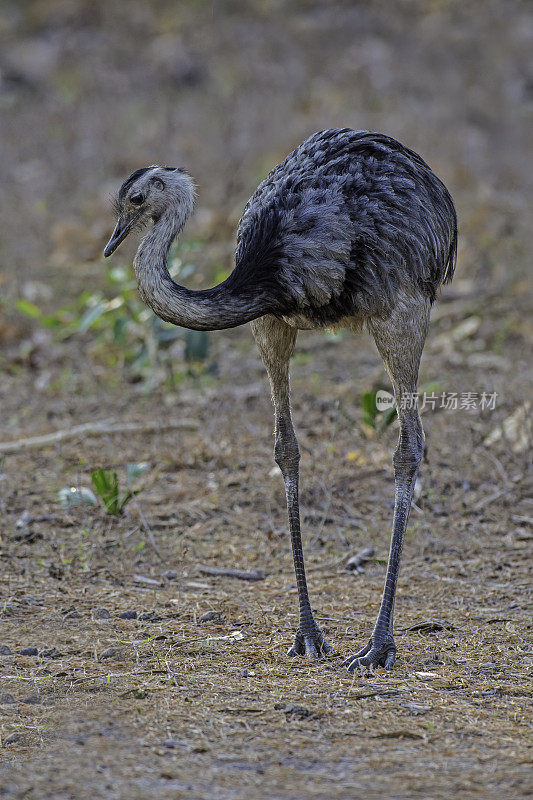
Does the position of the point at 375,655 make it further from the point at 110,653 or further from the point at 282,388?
the point at 282,388

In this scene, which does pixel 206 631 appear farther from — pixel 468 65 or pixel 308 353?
pixel 468 65

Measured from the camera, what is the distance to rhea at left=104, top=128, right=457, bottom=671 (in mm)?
4684

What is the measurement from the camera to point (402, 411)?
4.97 metres

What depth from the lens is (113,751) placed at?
371 cm

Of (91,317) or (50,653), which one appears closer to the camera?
(50,653)

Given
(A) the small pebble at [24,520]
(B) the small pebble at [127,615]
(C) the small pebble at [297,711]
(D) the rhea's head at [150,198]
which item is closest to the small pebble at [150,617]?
(B) the small pebble at [127,615]

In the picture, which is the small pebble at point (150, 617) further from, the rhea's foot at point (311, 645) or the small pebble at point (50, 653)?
the rhea's foot at point (311, 645)

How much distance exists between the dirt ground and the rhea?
23.1 inches

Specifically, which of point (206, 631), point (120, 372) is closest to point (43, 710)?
point (206, 631)

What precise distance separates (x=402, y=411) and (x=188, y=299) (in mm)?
1121

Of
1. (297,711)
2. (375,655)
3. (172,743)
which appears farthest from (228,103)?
(172,743)

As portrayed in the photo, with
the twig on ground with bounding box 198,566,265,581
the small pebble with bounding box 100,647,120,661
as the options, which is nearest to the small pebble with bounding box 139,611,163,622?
the small pebble with bounding box 100,647,120,661

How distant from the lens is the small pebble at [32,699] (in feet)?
13.8

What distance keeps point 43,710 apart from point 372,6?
16.8m
